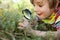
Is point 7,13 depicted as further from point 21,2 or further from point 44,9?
point 21,2

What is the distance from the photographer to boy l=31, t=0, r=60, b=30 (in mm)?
1990

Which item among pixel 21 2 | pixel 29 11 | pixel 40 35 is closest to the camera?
pixel 40 35

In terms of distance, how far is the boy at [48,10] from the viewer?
1990mm

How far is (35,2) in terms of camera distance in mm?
2045

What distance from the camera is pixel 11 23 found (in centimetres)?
156

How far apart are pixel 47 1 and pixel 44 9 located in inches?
3.1

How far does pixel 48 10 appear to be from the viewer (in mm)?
2039

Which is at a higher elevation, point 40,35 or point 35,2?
point 35,2

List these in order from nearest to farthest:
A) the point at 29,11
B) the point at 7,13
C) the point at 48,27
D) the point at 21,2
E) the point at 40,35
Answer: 1. the point at 40,35
2. the point at 7,13
3. the point at 48,27
4. the point at 29,11
5. the point at 21,2

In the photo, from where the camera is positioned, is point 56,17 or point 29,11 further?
point 29,11

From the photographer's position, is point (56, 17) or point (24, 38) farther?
point (56, 17)

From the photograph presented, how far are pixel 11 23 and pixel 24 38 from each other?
7.1 inches

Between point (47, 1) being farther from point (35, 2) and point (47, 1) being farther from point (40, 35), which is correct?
point (40, 35)

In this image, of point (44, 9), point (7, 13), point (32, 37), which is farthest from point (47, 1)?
point (32, 37)
